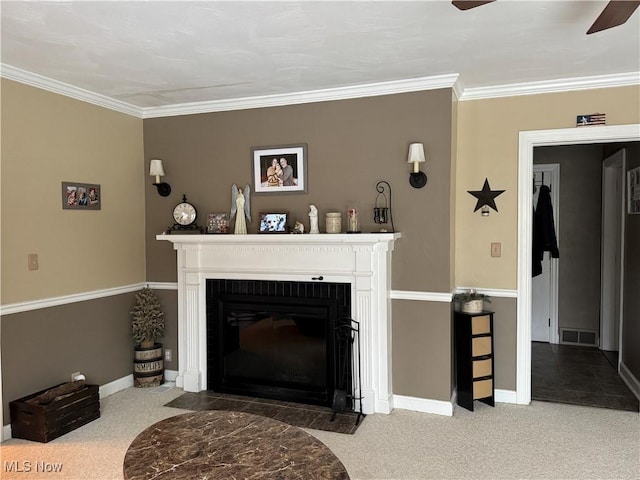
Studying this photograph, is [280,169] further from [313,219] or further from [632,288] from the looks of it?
[632,288]

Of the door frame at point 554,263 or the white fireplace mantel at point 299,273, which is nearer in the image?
the white fireplace mantel at point 299,273

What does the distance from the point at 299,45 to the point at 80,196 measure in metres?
2.20

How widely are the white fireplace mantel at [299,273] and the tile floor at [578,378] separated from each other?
143 centimetres

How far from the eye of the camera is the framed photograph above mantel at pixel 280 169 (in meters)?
4.05

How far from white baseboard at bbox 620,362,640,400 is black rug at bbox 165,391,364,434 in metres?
2.32

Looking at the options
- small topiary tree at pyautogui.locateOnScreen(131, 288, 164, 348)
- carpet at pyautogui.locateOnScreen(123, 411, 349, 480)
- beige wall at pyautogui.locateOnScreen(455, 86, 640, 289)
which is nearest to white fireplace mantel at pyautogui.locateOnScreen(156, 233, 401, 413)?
small topiary tree at pyautogui.locateOnScreen(131, 288, 164, 348)

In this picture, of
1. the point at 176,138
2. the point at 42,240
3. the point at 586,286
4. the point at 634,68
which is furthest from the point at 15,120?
Result: the point at 586,286

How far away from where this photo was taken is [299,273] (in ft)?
12.8

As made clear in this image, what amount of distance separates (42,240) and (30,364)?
0.89 meters

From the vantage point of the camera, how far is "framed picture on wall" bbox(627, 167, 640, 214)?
4.15 meters

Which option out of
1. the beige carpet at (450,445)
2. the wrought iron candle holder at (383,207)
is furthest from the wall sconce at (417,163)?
the beige carpet at (450,445)

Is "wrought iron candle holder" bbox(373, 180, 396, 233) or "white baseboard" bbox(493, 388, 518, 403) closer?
"wrought iron candle holder" bbox(373, 180, 396, 233)

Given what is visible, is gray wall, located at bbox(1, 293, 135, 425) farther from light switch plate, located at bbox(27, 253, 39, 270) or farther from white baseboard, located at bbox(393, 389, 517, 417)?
white baseboard, located at bbox(393, 389, 517, 417)

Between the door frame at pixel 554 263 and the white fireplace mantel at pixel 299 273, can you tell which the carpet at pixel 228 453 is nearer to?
the white fireplace mantel at pixel 299 273
